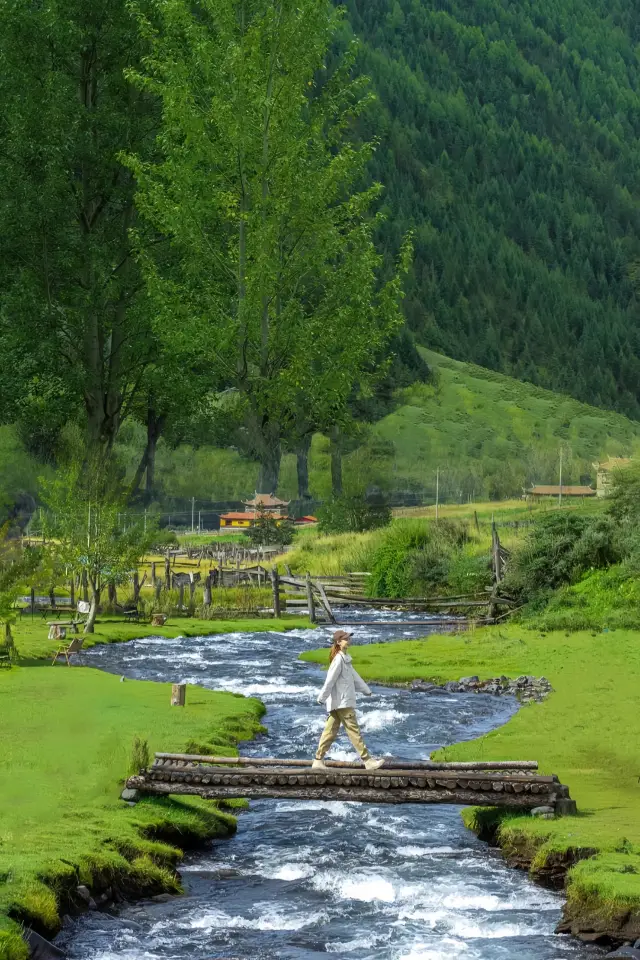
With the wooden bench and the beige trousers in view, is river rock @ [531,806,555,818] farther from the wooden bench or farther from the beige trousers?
the wooden bench

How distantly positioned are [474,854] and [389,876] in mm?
1525

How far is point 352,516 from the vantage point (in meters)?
68.4

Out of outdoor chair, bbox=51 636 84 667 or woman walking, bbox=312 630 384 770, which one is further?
outdoor chair, bbox=51 636 84 667

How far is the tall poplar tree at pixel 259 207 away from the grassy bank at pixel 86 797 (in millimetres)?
27943

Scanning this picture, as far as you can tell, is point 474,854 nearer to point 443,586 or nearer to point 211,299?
point 443,586

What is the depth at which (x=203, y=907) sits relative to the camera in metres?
14.4

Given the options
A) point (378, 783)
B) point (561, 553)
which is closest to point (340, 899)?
point (378, 783)

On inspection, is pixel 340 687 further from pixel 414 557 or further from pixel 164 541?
pixel 164 541

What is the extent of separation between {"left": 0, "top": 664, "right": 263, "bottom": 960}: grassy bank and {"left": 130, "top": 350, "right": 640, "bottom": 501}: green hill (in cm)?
5458

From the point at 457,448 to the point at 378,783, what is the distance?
128 meters

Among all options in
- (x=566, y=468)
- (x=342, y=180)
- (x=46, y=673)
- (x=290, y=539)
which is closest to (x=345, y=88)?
(x=342, y=180)

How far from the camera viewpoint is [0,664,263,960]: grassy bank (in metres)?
13.6

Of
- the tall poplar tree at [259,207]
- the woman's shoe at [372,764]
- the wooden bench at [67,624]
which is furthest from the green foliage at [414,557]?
the woman's shoe at [372,764]

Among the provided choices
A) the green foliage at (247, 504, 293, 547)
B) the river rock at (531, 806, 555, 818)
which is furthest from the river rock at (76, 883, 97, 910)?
the green foliage at (247, 504, 293, 547)
